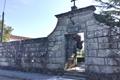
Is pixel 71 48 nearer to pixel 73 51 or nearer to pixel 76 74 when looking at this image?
pixel 73 51

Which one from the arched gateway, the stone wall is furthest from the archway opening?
the stone wall

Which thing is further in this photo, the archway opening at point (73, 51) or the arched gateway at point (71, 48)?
the archway opening at point (73, 51)

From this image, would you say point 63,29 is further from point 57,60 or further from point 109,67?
point 109,67

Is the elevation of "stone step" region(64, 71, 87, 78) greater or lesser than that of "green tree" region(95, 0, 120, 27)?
lesser

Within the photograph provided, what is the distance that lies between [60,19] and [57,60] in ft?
6.87

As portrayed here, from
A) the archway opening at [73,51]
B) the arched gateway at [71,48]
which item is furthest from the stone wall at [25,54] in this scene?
the archway opening at [73,51]

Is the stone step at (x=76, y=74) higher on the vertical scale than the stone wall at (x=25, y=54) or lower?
lower

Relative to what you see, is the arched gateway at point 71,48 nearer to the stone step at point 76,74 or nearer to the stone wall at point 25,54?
the stone wall at point 25,54

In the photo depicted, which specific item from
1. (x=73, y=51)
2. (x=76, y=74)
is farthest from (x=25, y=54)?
(x=76, y=74)

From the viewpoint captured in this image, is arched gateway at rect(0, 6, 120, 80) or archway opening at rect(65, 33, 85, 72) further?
archway opening at rect(65, 33, 85, 72)

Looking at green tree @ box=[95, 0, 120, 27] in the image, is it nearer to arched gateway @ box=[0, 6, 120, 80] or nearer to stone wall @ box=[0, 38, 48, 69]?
arched gateway @ box=[0, 6, 120, 80]

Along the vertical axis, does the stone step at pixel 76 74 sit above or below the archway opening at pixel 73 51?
below

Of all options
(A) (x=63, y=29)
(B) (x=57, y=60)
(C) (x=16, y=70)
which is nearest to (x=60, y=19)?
(A) (x=63, y=29)

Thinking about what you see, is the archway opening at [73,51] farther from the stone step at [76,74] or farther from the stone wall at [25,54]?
the stone wall at [25,54]
